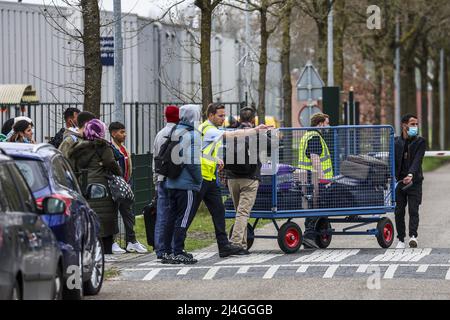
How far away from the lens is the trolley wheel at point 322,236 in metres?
18.3

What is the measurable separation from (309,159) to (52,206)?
24.0ft

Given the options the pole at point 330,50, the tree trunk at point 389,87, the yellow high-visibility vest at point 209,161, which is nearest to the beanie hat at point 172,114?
the yellow high-visibility vest at point 209,161

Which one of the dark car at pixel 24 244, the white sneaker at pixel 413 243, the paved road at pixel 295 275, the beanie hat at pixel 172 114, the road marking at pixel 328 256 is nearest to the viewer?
the dark car at pixel 24 244

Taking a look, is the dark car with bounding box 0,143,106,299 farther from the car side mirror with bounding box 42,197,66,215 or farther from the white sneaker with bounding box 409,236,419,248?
the white sneaker with bounding box 409,236,419,248

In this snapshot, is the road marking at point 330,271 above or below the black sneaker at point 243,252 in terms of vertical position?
below

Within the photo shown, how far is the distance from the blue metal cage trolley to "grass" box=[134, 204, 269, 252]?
128 centimetres

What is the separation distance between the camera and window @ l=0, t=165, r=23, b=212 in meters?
9.95

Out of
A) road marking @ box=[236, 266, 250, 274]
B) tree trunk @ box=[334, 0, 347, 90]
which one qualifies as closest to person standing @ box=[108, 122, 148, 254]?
road marking @ box=[236, 266, 250, 274]

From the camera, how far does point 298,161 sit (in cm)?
1742

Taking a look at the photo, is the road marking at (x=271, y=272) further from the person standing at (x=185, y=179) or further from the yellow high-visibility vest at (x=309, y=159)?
the yellow high-visibility vest at (x=309, y=159)

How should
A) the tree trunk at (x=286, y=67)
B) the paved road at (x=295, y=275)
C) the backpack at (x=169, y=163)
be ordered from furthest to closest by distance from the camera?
the tree trunk at (x=286, y=67)
the backpack at (x=169, y=163)
the paved road at (x=295, y=275)

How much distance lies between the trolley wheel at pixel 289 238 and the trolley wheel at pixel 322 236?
93 cm

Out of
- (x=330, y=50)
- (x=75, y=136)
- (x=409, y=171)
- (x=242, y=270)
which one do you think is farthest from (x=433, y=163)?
(x=242, y=270)

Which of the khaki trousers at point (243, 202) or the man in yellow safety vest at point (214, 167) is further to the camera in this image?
the khaki trousers at point (243, 202)
